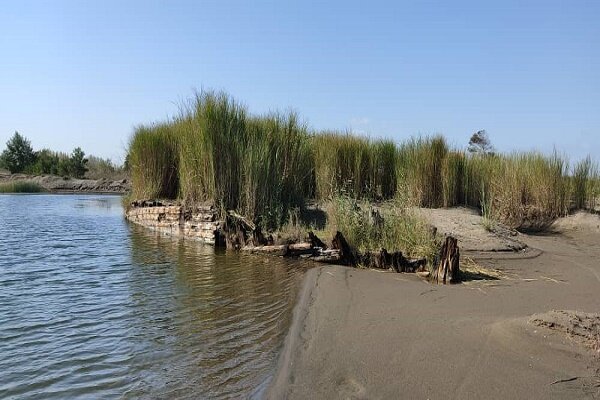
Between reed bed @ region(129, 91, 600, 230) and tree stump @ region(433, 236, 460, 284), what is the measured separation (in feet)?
8.68

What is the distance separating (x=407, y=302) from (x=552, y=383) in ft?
7.05

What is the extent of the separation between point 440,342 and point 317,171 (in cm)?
991

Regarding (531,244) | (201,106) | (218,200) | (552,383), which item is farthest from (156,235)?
(552,383)

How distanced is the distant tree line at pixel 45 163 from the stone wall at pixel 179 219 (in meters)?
32.4

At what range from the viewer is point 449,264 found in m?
6.38

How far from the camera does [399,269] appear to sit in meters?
7.25

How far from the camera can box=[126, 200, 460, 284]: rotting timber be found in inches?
255

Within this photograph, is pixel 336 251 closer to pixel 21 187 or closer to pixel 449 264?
pixel 449 264

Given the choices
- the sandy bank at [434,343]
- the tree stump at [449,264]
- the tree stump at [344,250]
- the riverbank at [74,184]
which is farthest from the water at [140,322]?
the riverbank at [74,184]

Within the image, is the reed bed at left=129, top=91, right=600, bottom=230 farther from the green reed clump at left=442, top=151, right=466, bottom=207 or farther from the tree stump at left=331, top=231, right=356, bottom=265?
the tree stump at left=331, top=231, right=356, bottom=265

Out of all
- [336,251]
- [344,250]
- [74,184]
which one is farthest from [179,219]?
[74,184]

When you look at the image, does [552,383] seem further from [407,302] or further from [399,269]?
[399,269]

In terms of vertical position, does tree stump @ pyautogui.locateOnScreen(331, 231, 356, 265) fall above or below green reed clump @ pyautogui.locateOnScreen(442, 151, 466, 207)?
below

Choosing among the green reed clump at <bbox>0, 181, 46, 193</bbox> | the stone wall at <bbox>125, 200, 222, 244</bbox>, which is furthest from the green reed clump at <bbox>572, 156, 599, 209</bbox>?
the green reed clump at <bbox>0, 181, 46, 193</bbox>
